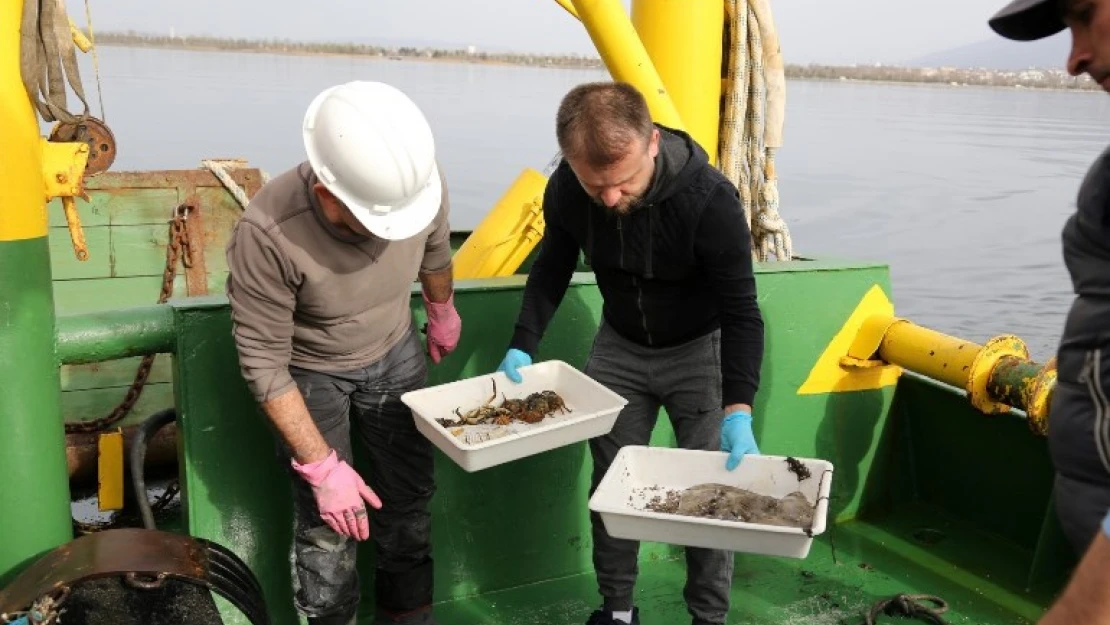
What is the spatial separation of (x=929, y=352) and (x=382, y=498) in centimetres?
198

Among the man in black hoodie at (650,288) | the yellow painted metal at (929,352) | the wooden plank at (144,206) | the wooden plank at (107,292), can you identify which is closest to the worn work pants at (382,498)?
the man in black hoodie at (650,288)

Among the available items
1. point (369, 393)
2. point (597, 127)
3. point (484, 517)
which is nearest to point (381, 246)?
point (369, 393)

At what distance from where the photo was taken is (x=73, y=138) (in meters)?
2.61

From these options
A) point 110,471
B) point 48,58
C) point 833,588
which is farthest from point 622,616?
point 48,58

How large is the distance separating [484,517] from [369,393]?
807mm

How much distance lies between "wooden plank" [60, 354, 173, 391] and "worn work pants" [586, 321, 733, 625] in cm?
281

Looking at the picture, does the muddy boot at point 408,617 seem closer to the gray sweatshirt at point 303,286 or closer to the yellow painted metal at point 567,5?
the gray sweatshirt at point 303,286

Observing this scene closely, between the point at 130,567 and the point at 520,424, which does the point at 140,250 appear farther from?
the point at 130,567

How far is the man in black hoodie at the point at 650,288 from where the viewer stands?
90.0 inches

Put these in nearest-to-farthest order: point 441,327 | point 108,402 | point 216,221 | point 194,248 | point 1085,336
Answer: point 1085,336 < point 441,327 < point 108,402 < point 194,248 < point 216,221

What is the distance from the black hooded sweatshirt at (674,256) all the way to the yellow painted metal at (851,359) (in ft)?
3.70

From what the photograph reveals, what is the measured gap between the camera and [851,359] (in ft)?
12.1

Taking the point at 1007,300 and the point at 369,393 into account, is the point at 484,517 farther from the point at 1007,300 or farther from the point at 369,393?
the point at 1007,300

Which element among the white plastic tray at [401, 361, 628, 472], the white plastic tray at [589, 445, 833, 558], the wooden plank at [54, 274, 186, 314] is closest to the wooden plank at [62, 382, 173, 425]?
the wooden plank at [54, 274, 186, 314]
